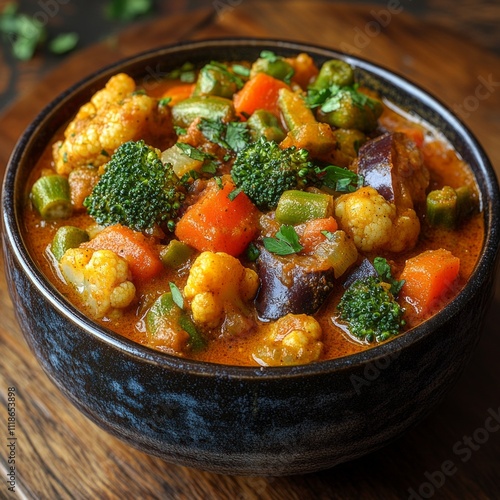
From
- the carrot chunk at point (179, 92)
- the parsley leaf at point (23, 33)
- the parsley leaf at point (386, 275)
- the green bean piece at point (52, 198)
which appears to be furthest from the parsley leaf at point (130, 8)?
the parsley leaf at point (386, 275)

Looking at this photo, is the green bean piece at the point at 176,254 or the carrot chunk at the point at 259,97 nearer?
the green bean piece at the point at 176,254

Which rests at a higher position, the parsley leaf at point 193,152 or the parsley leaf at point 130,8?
the parsley leaf at point 193,152

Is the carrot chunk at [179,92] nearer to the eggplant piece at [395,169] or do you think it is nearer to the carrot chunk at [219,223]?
the carrot chunk at [219,223]

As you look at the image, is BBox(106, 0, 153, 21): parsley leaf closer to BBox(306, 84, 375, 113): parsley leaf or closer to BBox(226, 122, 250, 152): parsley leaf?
BBox(306, 84, 375, 113): parsley leaf

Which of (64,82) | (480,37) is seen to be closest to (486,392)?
(64,82)

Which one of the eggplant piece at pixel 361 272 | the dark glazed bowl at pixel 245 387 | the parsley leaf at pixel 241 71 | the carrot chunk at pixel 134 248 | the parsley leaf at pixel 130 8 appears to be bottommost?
the parsley leaf at pixel 130 8

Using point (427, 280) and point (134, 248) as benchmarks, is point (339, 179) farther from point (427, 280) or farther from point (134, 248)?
point (134, 248)

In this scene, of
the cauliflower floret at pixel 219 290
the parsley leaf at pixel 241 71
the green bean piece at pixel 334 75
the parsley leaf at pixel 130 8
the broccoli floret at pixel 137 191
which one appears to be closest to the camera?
the cauliflower floret at pixel 219 290
